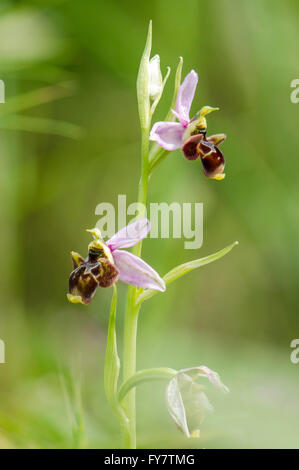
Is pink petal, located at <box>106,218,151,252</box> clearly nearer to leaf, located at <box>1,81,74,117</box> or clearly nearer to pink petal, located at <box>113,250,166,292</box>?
pink petal, located at <box>113,250,166,292</box>

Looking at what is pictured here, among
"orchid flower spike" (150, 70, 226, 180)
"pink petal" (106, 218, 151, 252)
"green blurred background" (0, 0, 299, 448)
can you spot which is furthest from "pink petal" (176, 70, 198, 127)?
"green blurred background" (0, 0, 299, 448)

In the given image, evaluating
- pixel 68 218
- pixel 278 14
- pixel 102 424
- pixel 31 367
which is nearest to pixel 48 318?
pixel 31 367

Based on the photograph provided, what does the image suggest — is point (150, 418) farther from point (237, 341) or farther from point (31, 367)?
point (237, 341)

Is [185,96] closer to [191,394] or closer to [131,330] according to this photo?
[131,330]

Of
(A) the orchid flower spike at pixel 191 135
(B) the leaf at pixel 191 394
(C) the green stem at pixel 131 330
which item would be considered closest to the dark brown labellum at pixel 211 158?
(A) the orchid flower spike at pixel 191 135

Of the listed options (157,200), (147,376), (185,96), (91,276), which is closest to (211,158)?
(185,96)
